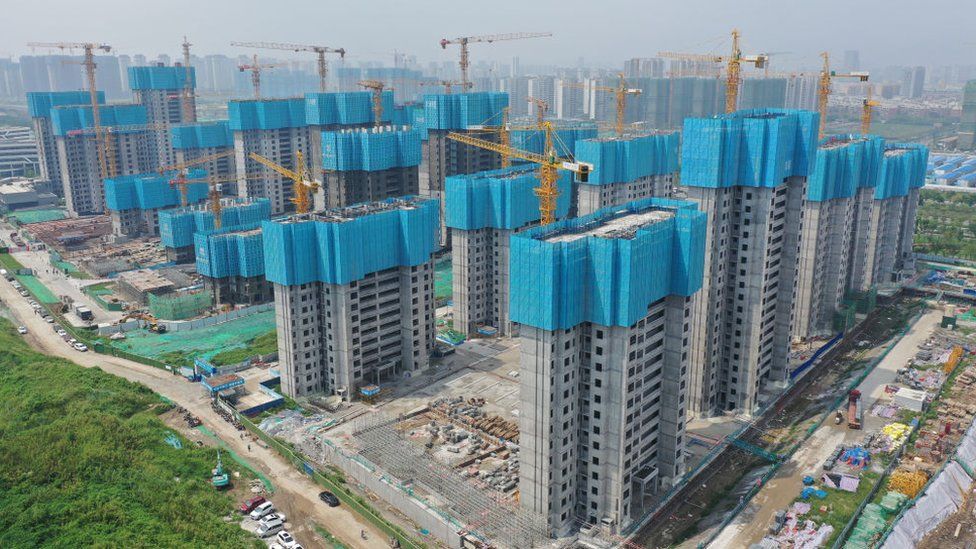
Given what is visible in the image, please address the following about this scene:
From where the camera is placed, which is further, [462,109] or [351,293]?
[462,109]

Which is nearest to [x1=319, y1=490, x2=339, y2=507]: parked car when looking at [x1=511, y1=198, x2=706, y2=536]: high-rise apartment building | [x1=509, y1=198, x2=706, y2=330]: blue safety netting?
[x1=511, y1=198, x2=706, y2=536]: high-rise apartment building

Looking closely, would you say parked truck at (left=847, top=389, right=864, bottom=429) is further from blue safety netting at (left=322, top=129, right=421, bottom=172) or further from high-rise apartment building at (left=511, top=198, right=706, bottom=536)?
blue safety netting at (left=322, top=129, right=421, bottom=172)

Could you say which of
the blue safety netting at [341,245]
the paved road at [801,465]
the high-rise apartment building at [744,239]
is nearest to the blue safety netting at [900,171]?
the paved road at [801,465]

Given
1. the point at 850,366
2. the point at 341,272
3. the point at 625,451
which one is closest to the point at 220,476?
the point at 341,272

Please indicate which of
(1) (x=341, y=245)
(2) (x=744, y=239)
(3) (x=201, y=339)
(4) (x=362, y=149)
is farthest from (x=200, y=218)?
(2) (x=744, y=239)

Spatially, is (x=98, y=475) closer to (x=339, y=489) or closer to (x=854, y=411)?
(x=339, y=489)

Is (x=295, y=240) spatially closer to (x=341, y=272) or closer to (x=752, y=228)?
(x=341, y=272)

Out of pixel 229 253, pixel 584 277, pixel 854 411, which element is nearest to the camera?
pixel 584 277
